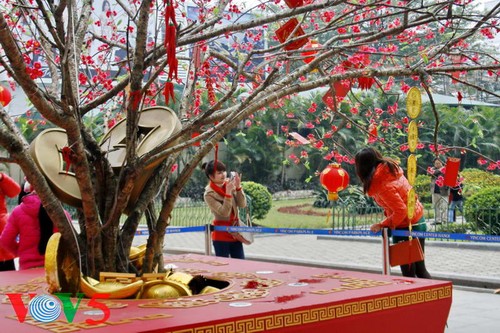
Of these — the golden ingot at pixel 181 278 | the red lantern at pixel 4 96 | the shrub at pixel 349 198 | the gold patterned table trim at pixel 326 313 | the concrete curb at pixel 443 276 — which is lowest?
the concrete curb at pixel 443 276

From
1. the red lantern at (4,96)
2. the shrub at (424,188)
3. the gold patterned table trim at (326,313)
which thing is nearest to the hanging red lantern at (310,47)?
the gold patterned table trim at (326,313)

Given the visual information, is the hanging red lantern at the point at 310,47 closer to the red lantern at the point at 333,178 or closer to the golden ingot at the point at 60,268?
the golden ingot at the point at 60,268

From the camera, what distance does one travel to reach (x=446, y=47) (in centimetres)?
518

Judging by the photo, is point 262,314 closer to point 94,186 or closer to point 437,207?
point 94,186

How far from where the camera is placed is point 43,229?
6.22 meters

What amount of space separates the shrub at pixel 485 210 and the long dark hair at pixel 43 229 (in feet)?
26.4

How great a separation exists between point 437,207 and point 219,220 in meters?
7.59

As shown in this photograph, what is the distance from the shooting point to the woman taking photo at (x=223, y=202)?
7.84 m

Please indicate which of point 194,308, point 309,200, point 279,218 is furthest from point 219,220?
point 309,200

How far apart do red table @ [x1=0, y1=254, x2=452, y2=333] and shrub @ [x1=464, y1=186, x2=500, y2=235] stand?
313 inches

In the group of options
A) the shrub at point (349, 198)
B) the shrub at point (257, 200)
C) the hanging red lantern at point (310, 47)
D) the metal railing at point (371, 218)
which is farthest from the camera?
the shrub at point (257, 200)

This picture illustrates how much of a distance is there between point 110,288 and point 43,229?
2.23 m

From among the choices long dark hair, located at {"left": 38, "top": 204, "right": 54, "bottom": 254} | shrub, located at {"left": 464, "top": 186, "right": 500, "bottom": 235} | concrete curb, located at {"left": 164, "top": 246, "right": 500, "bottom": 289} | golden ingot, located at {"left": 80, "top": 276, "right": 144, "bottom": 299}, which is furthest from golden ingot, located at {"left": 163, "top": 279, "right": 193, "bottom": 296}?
shrub, located at {"left": 464, "top": 186, "right": 500, "bottom": 235}

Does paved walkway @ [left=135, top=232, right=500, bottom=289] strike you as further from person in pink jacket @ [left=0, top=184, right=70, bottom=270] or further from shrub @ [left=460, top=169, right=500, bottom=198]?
person in pink jacket @ [left=0, top=184, right=70, bottom=270]
